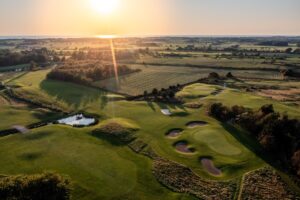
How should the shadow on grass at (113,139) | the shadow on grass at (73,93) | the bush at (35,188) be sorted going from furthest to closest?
1. the shadow on grass at (73,93)
2. the shadow on grass at (113,139)
3. the bush at (35,188)

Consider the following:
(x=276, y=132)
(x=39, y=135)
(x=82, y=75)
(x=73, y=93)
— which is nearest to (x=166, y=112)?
(x=276, y=132)

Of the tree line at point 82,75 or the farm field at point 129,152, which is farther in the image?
the tree line at point 82,75

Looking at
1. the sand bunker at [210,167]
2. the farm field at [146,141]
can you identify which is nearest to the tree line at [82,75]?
the farm field at [146,141]

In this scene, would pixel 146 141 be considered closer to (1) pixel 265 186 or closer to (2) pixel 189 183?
(2) pixel 189 183

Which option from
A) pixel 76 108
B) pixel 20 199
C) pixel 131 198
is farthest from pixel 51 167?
pixel 76 108

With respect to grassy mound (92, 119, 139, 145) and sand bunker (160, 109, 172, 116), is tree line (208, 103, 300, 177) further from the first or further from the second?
grassy mound (92, 119, 139, 145)

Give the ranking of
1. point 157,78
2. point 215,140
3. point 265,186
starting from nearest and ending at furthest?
point 265,186 → point 215,140 → point 157,78

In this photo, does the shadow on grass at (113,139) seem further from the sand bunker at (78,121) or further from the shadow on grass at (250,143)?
the shadow on grass at (250,143)
